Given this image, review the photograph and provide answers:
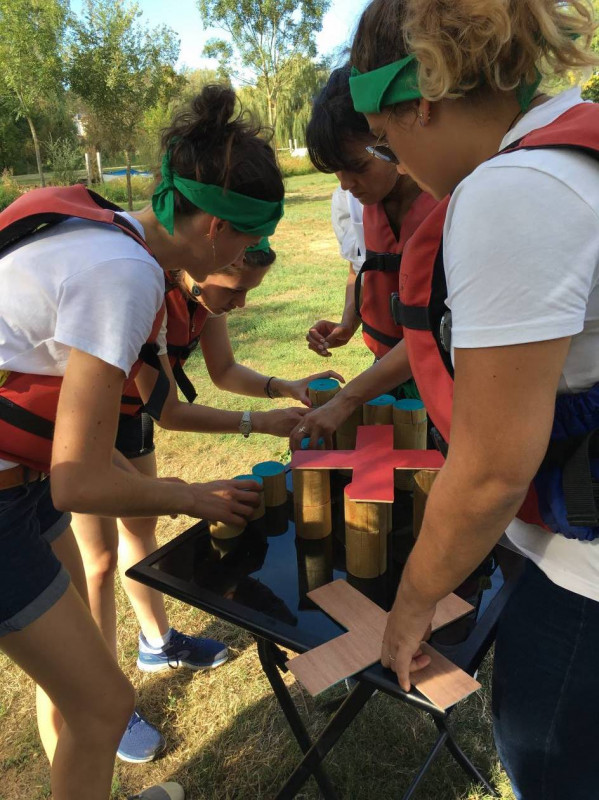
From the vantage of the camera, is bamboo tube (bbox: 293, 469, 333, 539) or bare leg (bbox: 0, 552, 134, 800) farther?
bamboo tube (bbox: 293, 469, 333, 539)

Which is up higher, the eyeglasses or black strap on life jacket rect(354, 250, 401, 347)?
the eyeglasses

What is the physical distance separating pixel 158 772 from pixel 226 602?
134 cm

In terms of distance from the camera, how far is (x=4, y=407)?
4.77 ft

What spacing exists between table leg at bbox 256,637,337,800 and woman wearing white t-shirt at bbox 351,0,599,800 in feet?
2.10

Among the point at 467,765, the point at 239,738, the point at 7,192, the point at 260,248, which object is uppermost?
the point at 260,248

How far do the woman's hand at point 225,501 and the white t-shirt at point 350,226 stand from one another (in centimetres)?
173

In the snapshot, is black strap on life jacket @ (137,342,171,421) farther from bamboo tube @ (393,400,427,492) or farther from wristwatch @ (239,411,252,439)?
bamboo tube @ (393,400,427,492)

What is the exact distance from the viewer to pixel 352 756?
2.32 m

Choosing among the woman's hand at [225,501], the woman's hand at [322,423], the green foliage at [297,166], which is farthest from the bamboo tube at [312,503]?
the green foliage at [297,166]

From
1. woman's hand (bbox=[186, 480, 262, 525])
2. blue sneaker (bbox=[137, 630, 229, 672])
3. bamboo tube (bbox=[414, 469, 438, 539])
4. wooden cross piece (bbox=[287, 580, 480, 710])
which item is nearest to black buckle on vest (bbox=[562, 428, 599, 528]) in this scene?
wooden cross piece (bbox=[287, 580, 480, 710])

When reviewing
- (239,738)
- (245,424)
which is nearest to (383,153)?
(245,424)

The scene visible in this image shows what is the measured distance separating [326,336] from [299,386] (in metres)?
0.52

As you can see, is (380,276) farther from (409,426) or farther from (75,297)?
(75,297)

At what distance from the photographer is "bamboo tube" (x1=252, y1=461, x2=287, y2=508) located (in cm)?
184
